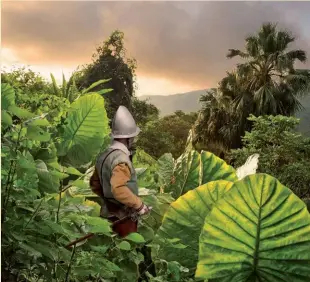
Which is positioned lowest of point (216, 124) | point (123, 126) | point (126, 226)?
point (126, 226)

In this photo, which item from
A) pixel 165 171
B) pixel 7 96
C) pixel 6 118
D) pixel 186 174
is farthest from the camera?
pixel 165 171

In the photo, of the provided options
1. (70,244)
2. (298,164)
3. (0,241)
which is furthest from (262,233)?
(298,164)

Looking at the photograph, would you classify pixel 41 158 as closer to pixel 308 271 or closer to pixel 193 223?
pixel 193 223

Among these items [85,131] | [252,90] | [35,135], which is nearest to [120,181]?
[85,131]

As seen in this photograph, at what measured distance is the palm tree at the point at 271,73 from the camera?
82.2 ft

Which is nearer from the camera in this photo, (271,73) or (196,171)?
(196,171)

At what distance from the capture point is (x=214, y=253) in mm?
1267

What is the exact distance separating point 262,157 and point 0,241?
19.1m

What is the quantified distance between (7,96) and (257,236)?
0.50 meters

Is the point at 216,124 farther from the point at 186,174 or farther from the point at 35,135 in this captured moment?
the point at 35,135

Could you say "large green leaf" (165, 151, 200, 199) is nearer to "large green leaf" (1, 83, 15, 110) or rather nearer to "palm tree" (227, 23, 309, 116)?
"large green leaf" (1, 83, 15, 110)

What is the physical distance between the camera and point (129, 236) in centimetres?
126

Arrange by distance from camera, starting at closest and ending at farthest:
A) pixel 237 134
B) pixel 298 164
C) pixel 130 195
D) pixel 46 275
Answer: pixel 46 275 → pixel 130 195 → pixel 298 164 → pixel 237 134

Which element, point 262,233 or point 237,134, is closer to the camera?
point 262,233
